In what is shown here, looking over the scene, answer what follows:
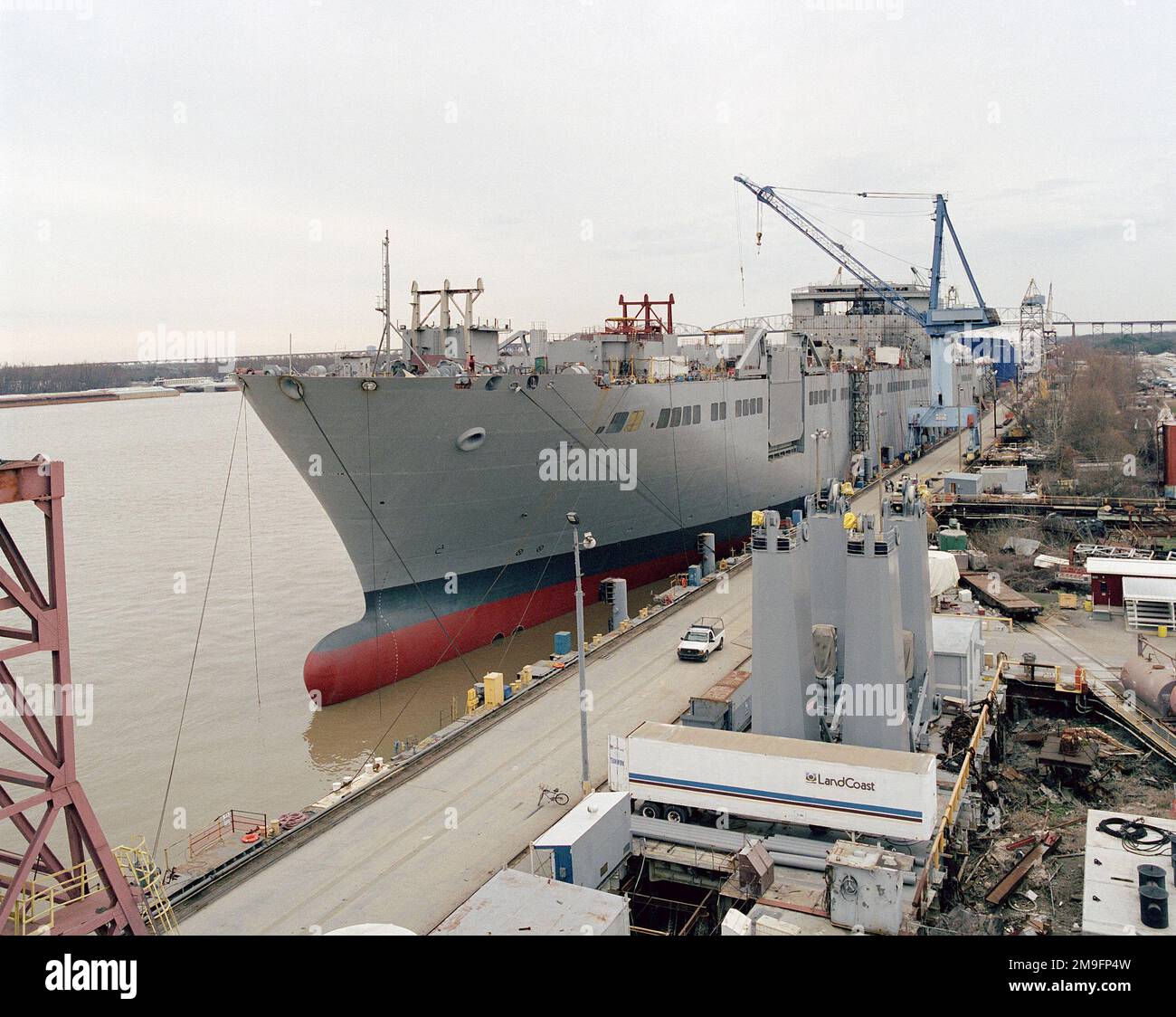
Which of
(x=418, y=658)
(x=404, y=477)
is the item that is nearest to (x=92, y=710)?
(x=418, y=658)

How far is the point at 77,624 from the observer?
25547 mm

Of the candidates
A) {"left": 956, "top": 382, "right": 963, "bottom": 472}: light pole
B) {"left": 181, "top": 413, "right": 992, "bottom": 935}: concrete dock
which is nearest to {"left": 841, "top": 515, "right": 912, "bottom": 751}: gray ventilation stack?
{"left": 181, "top": 413, "right": 992, "bottom": 935}: concrete dock

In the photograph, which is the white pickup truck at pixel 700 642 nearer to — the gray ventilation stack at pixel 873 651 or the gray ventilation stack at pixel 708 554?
the gray ventilation stack at pixel 873 651

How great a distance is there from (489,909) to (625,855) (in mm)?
2654

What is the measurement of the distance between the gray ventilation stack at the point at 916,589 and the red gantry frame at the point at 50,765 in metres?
10.8

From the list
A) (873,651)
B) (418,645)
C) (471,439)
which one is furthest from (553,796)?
(471,439)

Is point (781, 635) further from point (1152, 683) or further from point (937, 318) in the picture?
point (937, 318)

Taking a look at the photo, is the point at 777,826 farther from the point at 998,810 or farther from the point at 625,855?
the point at 998,810

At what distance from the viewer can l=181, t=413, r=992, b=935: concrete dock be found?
31.9 ft

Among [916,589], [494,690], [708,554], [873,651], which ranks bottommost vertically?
[494,690]

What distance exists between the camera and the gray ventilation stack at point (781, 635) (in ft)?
39.9

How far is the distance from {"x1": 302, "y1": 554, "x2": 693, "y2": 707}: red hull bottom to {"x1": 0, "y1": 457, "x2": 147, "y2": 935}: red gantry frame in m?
Result: 11.7

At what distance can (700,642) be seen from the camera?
18188mm

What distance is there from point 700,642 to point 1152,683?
799 centimetres
